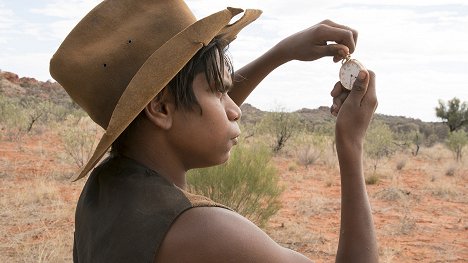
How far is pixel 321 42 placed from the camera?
2.17 m

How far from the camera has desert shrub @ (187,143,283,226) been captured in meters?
8.52

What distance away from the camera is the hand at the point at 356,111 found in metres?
1.84

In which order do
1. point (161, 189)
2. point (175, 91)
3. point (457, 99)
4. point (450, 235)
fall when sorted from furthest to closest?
point (457, 99)
point (450, 235)
point (175, 91)
point (161, 189)

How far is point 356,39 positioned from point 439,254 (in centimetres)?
780

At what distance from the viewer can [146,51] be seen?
1546 mm

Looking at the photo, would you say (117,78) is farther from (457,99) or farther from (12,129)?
(457,99)

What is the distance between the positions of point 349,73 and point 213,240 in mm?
787

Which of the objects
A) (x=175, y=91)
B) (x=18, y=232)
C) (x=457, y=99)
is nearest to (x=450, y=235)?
(x=18, y=232)

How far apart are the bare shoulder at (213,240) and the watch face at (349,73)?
0.68 m

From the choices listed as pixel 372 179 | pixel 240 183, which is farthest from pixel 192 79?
pixel 372 179

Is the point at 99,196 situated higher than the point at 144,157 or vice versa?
the point at 144,157

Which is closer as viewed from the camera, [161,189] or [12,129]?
[161,189]

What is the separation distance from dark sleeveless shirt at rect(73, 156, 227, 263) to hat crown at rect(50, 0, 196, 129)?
19cm

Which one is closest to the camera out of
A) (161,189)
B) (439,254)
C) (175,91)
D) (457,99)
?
(161,189)
